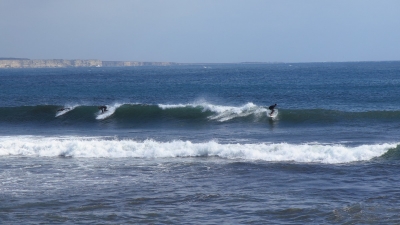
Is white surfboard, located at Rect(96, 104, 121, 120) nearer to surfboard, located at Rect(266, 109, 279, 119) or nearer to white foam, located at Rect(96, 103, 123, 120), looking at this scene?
white foam, located at Rect(96, 103, 123, 120)

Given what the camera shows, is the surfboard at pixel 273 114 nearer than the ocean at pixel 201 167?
No

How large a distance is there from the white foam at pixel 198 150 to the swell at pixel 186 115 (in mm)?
8609

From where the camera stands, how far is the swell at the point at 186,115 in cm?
2891

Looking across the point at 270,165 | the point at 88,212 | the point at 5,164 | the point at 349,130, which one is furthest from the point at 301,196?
the point at 349,130

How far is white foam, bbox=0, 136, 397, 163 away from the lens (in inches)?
738

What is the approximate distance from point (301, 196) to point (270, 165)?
3896 mm

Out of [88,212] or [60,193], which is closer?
[88,212]

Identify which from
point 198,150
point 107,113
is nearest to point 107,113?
point 107,113

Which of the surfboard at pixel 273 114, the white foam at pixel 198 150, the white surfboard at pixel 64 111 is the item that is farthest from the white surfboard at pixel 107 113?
the white foam at pixel 198 150

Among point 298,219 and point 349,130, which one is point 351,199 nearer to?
point 298,219

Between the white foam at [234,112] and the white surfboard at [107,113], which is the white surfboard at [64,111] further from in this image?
the white foam at [234,112]

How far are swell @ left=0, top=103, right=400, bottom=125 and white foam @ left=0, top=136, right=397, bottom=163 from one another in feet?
28.2

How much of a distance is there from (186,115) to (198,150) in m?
11.8

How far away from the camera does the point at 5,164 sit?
18625mm
